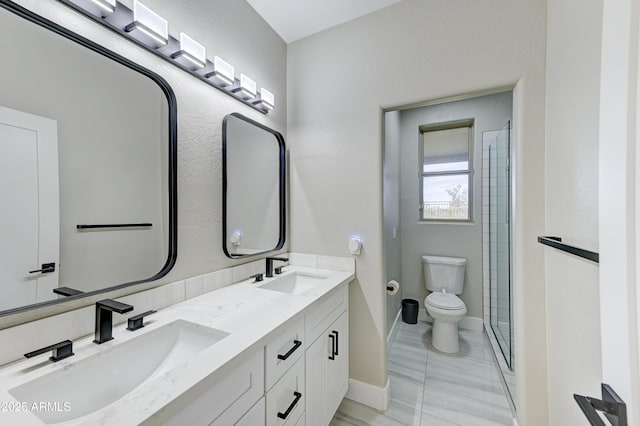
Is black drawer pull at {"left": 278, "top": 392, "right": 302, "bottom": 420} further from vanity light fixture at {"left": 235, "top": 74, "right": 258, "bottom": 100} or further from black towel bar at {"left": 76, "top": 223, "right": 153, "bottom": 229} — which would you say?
vanity light fixture at {"left": 235, "top": 74, "right": 258, "bottom": 100}

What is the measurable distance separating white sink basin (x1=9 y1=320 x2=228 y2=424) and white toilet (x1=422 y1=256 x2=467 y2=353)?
2.09m

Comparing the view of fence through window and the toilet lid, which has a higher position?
the view of fence through window

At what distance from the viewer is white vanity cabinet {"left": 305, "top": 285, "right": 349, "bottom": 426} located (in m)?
1.22

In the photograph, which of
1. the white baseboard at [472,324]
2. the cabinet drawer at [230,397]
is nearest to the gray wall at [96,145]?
the cabinet drawer at [230,397]

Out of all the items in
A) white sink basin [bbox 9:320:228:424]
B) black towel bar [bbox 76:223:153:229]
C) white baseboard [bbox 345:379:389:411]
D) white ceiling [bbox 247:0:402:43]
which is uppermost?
white ceiling [bbox 247:0:402:43]

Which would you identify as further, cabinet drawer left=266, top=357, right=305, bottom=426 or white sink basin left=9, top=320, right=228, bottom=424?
cabinet drawer left=266, top=357, right=305, bottom=426

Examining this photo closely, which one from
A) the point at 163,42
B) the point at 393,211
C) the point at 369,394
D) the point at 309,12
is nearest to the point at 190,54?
the point at 163,42

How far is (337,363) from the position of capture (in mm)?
1529

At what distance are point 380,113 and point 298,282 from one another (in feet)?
4.28

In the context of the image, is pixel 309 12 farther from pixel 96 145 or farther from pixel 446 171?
pixel 446 171

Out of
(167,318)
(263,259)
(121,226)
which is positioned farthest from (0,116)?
(263,259)

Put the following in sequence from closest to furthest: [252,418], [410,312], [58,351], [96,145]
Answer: [58,351] → [252,418] → [96,145] → [410,312]

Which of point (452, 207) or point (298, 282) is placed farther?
point (452, 207)

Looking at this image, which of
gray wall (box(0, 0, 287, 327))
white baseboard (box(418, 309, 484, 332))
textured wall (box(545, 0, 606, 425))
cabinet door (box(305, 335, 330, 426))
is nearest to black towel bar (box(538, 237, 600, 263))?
textured wall (box(545, 0, 606, 425))
